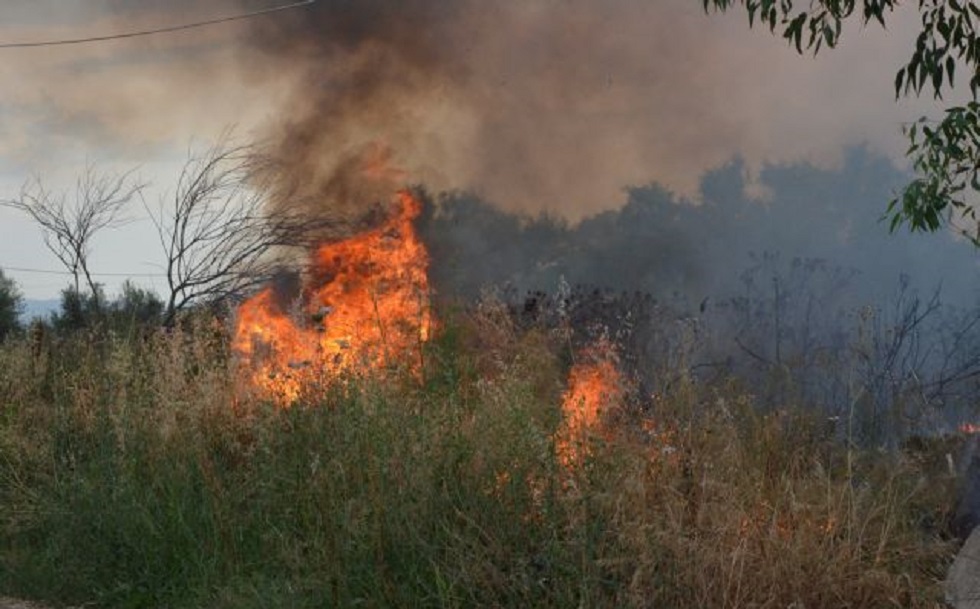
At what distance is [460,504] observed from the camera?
546 centimetres

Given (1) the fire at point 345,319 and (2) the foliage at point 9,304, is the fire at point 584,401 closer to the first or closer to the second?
(1) the fire at point 345,319

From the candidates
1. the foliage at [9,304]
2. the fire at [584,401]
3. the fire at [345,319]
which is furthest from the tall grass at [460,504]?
the foliage at [9,304]

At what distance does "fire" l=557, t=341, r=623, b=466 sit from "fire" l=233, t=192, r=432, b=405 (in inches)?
50.9

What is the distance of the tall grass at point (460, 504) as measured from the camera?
16.3 feet

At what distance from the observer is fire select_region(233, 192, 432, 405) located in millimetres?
7496

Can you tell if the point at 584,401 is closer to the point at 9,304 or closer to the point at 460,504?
the point at 460,504

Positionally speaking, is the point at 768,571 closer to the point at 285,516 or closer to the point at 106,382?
the point at 285,516

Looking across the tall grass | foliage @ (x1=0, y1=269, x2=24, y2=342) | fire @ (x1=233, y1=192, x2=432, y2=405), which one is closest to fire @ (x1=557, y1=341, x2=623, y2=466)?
the tall grass

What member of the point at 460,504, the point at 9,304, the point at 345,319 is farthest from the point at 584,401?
the point at 9,304

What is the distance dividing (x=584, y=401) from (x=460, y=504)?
3.21 feet

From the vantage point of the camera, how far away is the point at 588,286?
13000mm

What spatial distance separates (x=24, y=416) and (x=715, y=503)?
6429 mm

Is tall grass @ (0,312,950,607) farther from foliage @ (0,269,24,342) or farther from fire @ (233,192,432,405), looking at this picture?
foliage @ (0,269,24,342)

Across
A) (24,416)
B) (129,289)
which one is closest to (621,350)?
(24,416)
